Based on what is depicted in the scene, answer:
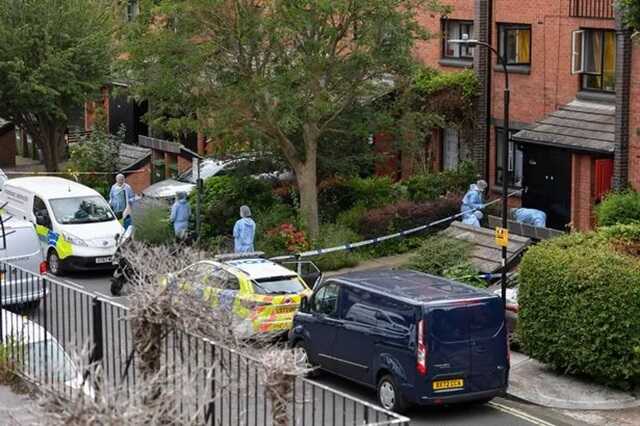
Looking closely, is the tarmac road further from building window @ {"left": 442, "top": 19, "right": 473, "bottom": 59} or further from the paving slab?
building window @ {"left": 442, "top": 19, "right": 473, "bottom": 59}

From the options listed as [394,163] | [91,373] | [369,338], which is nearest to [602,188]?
[394,163]

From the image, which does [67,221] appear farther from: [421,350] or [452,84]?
[421,350]

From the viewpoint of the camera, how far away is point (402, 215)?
29.6 m

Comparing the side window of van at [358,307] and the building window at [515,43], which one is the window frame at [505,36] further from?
the side window of van at [358,307]

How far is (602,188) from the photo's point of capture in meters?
28.4

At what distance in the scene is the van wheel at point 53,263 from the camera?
2870cm

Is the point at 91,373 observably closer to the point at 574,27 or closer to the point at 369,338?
the point at 369,338

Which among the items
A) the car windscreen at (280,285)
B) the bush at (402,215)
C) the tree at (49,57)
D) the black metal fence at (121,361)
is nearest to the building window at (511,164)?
the bush at (402,215)

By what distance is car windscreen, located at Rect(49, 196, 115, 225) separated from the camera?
28969 mm

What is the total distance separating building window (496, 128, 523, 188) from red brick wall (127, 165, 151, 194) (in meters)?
11.5

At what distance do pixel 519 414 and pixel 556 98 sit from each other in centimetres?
1359

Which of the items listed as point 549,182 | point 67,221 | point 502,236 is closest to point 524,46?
point 549,182

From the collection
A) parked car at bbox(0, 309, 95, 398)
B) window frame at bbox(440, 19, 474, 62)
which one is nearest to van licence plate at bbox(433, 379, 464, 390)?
parked car at bbox(0, 309, 95, 398)

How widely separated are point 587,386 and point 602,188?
970cm
